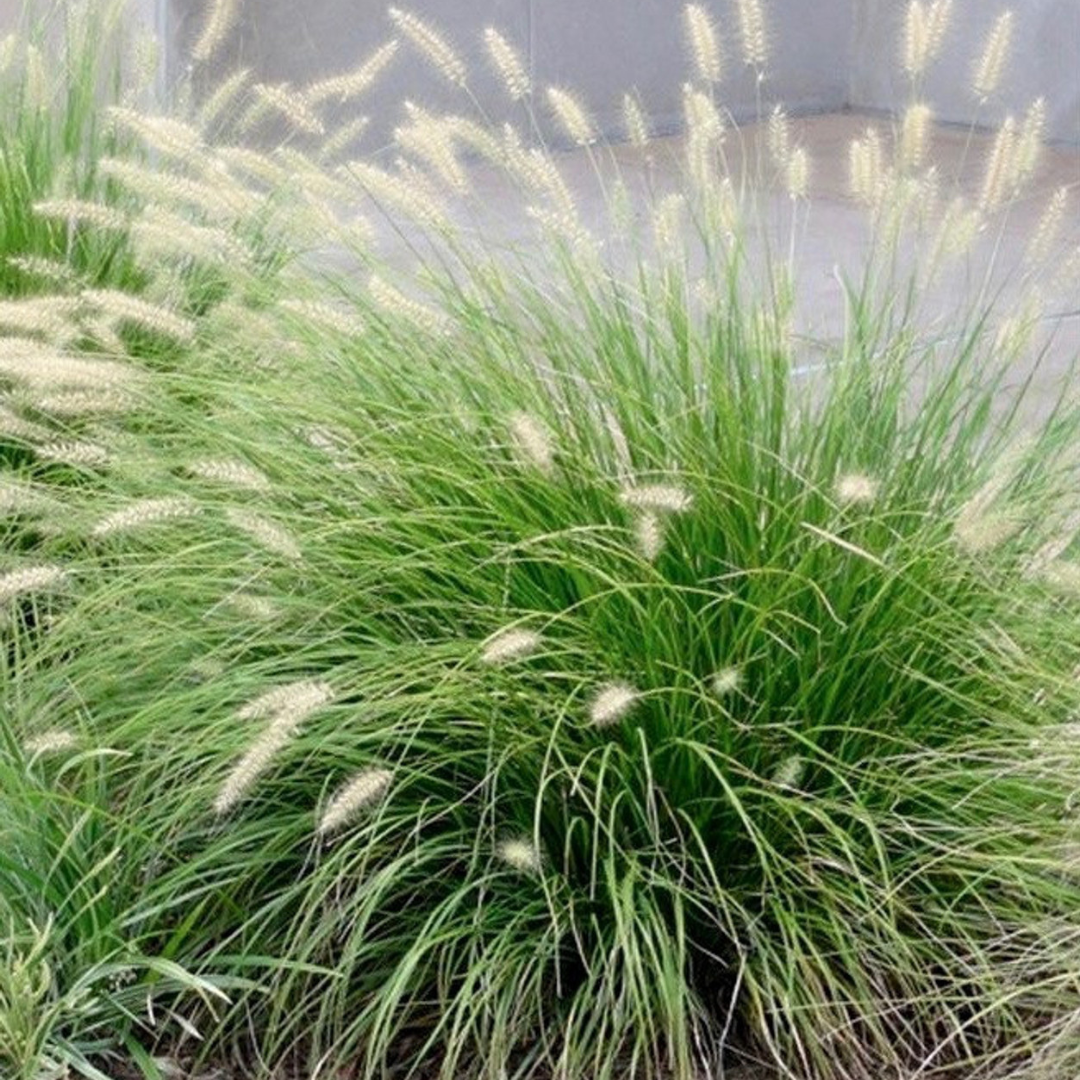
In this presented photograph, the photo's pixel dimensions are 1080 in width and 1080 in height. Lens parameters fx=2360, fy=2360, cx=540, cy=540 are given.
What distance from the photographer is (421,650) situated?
129 inches

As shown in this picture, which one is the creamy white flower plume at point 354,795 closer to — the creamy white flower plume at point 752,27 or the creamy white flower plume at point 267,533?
the creamy white flower plume at point 267,533

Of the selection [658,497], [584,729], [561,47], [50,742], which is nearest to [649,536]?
[658,497]

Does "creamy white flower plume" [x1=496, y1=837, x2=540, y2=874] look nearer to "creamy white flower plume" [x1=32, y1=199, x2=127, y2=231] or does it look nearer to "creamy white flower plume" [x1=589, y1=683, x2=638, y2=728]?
"creamy white flower plume" [x1=589, y1=683, x2=638, y2=728]

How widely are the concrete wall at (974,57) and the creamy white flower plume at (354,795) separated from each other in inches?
303

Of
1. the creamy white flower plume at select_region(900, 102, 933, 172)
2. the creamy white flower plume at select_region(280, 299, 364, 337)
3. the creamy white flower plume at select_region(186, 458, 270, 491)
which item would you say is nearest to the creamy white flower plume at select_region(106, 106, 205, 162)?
the creamy white flower plume at select_region(280, 299, 364, 337)

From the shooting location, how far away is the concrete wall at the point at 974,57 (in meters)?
10.6

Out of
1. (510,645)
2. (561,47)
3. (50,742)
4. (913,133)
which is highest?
(913,133)

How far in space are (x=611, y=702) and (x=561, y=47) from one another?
752 centimetres

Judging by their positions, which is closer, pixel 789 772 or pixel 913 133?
pixel 789 772

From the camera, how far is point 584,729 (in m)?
3.32

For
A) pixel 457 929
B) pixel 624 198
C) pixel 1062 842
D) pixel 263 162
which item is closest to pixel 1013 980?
pixel 1062 842

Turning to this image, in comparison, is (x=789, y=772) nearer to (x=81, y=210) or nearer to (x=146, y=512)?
(x=146, y=512)

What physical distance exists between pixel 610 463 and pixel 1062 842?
87 centimetres

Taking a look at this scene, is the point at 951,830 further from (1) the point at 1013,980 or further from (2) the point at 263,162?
(2) the point at 263,162
